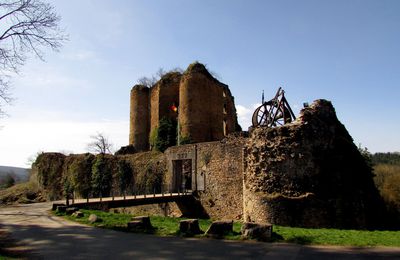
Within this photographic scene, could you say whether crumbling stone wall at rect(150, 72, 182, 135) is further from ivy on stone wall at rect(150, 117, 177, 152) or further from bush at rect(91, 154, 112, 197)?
bush at rect(91, 154, 112, 197)

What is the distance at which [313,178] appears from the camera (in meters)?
15.0

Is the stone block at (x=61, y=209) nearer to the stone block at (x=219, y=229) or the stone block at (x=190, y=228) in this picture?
the stone block at (x=190, y=228)

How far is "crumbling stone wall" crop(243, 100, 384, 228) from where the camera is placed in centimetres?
1457

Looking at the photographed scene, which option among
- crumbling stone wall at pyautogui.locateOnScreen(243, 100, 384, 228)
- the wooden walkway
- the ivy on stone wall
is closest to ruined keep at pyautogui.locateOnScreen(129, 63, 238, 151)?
the ivy on stone wall

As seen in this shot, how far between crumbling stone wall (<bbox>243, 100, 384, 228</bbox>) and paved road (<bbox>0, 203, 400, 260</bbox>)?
6385 mm

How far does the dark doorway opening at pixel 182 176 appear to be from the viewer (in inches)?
980

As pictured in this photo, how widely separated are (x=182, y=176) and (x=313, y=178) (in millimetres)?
11919

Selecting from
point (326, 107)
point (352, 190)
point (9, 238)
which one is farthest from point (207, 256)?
point (326, 107)

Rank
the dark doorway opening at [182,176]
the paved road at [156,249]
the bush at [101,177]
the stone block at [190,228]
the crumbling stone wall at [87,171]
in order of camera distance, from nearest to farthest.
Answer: the paved road at [156,249]
the stone block at [190,228]
the dark doorway opening at [182,176]
the crumbling stone wall at [87,171]
the bush at [101,177]

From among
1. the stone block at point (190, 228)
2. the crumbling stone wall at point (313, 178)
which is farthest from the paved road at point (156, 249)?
the crumbling stone wall at point (313, 178)

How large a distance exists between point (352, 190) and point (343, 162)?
1211 millimetres

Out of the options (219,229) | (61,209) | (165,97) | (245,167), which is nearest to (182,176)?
(245,167)

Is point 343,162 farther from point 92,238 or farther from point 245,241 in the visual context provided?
point 92,238

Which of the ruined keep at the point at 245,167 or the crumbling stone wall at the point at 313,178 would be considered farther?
the ruined keep at the point at 245,167
